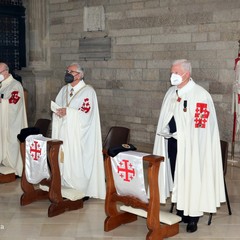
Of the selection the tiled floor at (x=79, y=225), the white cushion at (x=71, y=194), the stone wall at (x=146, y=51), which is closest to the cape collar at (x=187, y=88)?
the tiled floor at (x=79, y=225)

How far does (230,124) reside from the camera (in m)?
8.87

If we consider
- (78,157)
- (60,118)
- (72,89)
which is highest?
(72,89)

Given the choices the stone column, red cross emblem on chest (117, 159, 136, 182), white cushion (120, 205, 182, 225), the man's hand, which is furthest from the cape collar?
the stone column

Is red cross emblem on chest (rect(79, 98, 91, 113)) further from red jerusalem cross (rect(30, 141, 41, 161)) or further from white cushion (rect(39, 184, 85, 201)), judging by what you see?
white cushion (rect(39, 184, 85, 201))

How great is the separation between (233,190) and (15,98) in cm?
361

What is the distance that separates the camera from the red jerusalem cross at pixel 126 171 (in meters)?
4.61

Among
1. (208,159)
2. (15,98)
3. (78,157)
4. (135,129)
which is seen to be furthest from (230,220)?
(135,129)

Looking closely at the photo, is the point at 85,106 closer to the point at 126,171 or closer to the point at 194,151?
the point at 126,171

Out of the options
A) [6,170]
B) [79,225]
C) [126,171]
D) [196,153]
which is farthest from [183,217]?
[6,170]

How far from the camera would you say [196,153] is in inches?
193

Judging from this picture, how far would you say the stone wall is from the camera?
889 cm

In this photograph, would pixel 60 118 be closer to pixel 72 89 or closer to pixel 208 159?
pixel 72 89

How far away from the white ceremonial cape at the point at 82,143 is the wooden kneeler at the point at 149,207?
1.10 m

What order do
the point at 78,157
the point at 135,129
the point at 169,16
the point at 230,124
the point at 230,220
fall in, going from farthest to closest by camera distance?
the point at 135,129
the point at 169,16
the point at 230,124
the point at 78,157
the point at 230,220
